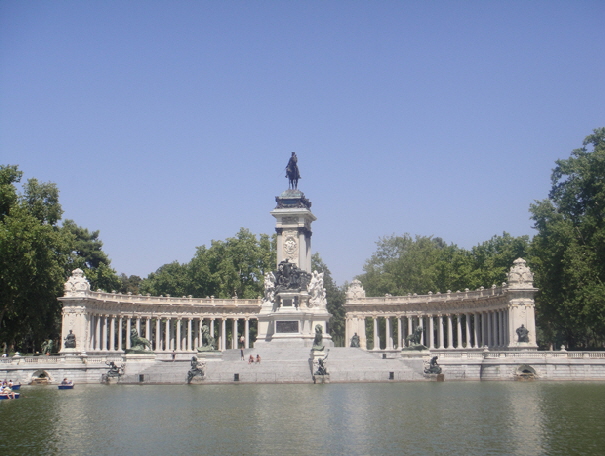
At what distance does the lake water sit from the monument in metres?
24.1

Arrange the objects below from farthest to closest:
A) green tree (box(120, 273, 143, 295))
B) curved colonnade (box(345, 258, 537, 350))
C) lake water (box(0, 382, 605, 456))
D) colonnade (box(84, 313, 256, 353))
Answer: green tree (box(120, 273, 143, 295))
colonnade (box(84, 313, 256, 353))
curved colonnade (box(345, 258, 537, 350))
lake water (box(0, 382, 605, 456))

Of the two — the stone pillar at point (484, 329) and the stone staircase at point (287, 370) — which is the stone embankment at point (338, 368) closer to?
the stone staircase at point (287, 370)

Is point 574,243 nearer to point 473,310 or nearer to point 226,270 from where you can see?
point 473,310

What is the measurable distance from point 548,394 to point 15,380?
37.3 meters

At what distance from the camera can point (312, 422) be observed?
27.8m

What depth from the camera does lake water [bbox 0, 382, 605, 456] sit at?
22.5 metres

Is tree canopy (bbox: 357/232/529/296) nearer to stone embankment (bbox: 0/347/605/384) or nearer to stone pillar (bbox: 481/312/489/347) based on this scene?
stone pillar (bbox: 481/312/489/347)

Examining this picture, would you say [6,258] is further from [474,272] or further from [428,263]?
[428,263]

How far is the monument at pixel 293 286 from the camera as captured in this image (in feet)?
223

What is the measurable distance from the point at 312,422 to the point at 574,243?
47.4 meters

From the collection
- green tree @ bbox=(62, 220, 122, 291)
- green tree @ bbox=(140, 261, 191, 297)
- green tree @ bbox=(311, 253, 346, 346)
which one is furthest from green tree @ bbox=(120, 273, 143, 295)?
green tree @ bbox=(311, 253, 346, 346)

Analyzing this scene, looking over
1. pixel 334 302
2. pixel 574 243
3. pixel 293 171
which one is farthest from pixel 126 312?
pixel 334 302

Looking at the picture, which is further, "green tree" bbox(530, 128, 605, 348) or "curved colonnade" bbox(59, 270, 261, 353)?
"curved colonnade" bbox(59, 270, 261, 353)

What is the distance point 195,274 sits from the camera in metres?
102
